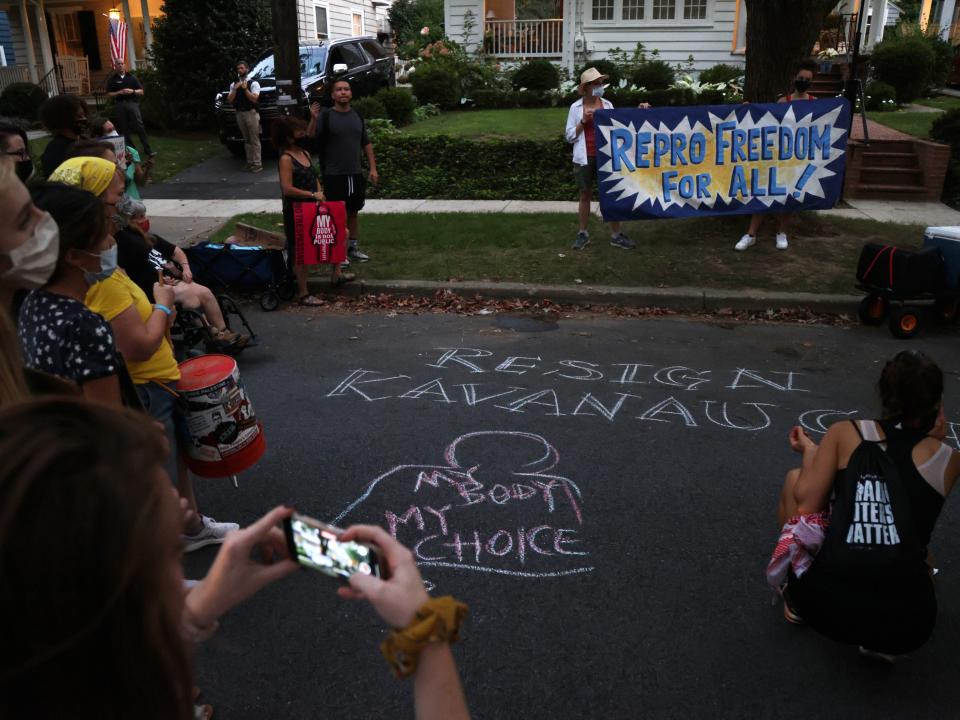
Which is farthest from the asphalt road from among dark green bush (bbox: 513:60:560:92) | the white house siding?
the white house siding

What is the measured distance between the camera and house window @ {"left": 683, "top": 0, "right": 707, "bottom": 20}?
22.6m

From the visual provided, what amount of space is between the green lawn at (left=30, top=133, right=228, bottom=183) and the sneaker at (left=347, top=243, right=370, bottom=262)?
25.1 feet

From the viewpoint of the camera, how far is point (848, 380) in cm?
600

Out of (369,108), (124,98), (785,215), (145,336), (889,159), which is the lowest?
(785,215)

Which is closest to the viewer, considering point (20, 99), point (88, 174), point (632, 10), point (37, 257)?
point (37, 257)

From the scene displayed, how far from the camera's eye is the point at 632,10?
23125 mm

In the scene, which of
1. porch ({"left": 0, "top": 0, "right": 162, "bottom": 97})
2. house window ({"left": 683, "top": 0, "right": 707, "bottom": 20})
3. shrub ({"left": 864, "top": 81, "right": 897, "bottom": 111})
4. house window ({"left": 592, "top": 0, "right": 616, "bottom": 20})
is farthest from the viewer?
porch ({"left": 0, "top": 0, "right": 162, "bottom": 97})

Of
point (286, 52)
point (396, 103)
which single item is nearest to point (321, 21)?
point (396, 103)

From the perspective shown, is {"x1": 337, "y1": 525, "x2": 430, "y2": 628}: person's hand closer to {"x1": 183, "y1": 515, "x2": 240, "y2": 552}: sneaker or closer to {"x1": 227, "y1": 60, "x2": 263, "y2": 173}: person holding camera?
{"x1": 183, "y1": 515, "x2": 240, "y2": 552}: sneaker

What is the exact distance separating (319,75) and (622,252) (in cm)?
1106

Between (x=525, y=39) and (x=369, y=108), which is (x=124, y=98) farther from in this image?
(x=525, y=39)

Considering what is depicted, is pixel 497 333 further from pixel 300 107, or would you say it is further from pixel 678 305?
pixel 300 107

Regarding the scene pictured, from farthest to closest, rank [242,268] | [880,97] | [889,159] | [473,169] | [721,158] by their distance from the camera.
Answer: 1. [880,97]
2. [473,169]
3. [889,159]
4. [721,158]
5. [242,268]

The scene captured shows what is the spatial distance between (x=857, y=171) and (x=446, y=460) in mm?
10410
